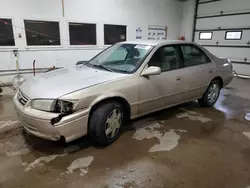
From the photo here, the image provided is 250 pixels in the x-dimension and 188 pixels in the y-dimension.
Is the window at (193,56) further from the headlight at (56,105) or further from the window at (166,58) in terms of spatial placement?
the headlight at (56,105)

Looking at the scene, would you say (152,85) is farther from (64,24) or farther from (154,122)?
(64,24)

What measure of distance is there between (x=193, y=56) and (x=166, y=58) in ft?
2.28

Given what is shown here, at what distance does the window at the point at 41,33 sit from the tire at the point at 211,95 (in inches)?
172

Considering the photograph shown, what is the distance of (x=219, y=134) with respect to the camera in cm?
280

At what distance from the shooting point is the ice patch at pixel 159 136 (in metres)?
2.44

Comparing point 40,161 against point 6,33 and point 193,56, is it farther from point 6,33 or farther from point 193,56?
point 6,33

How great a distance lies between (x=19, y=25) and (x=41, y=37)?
60cm

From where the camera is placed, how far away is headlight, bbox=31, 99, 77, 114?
1.99 meters

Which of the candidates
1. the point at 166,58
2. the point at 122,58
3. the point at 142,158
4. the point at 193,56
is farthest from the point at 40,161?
the point at 193,56

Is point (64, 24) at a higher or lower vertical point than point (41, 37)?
higher

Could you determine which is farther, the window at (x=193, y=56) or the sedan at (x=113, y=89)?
the window at (x=193, y=56)

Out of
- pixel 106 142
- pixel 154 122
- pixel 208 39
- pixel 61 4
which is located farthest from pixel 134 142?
pixel 208 39

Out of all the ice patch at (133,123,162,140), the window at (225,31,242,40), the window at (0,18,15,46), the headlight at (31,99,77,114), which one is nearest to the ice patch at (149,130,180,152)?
the ice patch at (133,123,162,140)

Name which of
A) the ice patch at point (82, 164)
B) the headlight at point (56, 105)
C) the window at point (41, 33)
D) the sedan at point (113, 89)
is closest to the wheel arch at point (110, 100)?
the sedan at point (113, 89)
